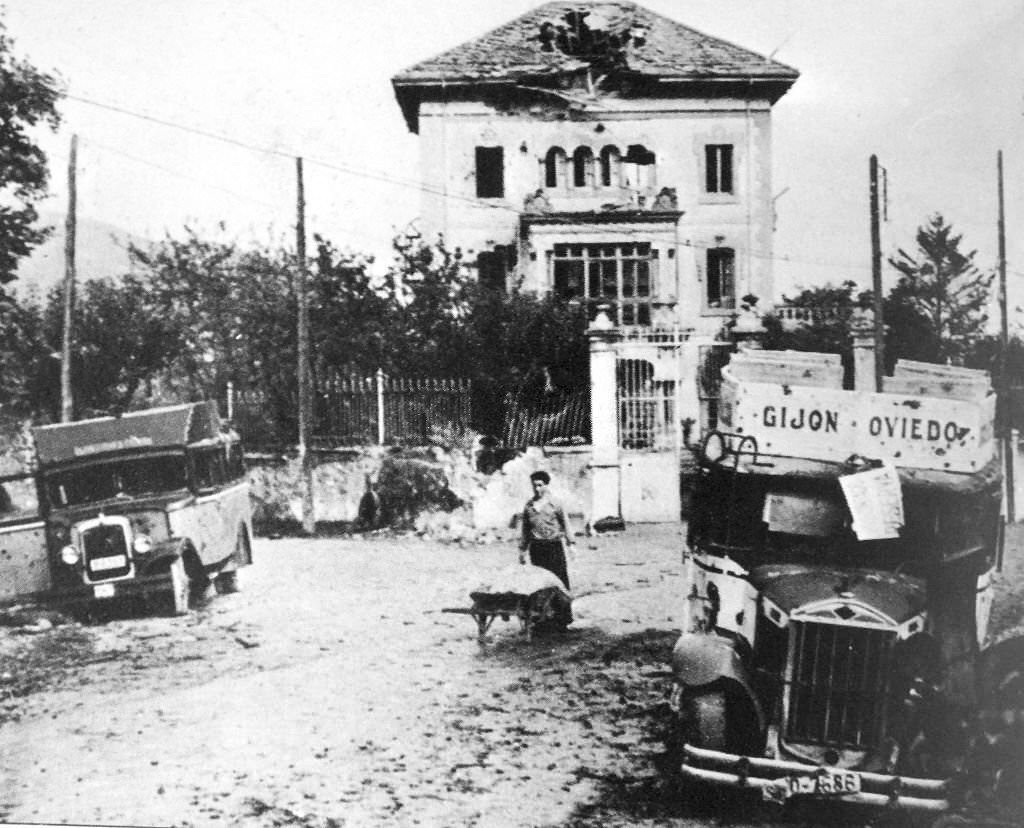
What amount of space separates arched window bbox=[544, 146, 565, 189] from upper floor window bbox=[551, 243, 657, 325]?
1246 millimetres

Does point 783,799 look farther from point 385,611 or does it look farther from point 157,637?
point 157,637

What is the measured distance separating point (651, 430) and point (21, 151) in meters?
4.54

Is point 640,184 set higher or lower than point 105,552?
higher

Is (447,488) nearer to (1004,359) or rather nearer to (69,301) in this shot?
(69,301)

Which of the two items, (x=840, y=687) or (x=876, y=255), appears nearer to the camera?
(x=840, y=687)

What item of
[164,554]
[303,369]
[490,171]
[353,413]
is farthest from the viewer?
[490,171]

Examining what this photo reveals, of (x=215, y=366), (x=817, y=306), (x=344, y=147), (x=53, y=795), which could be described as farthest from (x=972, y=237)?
(x=53, y=795)

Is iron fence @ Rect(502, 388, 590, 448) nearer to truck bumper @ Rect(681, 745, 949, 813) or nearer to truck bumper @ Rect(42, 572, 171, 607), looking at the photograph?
truck bumper @ Rect(42, 572, 171, 607)

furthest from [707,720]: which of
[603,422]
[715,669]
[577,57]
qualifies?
[603,422]

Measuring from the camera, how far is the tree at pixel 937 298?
15.8 ft

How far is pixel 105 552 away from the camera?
5.87m

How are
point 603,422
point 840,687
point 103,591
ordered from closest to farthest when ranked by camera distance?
point 840,687 < point 103,591 < point 603,422

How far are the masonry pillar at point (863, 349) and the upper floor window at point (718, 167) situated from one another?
4.42ft

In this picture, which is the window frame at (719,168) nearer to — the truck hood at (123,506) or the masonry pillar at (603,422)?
the masonry pillar at (603,422)
